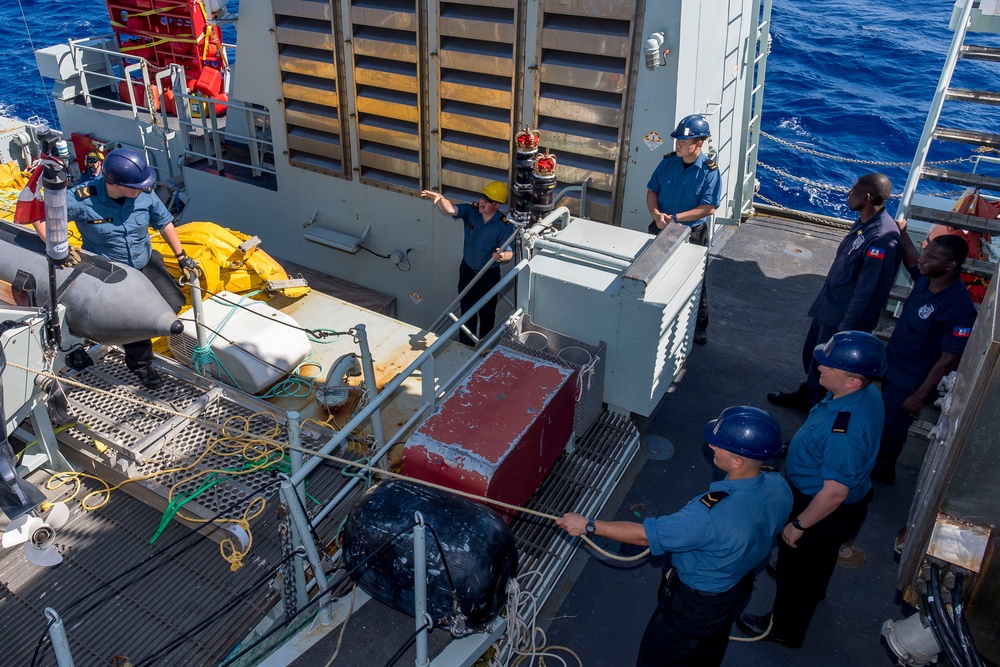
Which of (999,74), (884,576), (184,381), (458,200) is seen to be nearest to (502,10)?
(458,200)

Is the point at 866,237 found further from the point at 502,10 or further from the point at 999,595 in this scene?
the point at 502,10

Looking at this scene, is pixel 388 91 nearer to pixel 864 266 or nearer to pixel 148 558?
pixel 864 266

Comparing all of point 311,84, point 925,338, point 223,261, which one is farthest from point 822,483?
point 311,84

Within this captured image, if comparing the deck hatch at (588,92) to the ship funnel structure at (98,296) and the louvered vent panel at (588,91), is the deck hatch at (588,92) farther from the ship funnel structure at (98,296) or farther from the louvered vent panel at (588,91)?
the ship funnel structure at (98,296)

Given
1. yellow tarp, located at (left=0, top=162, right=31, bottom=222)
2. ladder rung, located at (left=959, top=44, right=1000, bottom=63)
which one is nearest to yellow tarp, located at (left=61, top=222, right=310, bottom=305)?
yellow tarp, located at (left=0, top=162, right=31, bottom=222)

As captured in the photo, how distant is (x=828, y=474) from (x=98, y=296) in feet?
15.7

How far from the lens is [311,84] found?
330 inches

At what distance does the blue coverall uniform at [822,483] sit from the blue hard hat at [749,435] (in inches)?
21.8

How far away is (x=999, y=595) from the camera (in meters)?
3.62

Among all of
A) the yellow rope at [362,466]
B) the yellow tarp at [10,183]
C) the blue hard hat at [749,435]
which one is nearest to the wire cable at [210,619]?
the yellow rope at [362,466]

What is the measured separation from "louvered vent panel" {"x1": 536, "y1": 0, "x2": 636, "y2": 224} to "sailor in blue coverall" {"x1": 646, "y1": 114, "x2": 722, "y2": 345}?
59 centimetres

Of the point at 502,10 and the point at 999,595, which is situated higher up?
the point at 502,10

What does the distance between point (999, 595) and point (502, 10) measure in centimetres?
580

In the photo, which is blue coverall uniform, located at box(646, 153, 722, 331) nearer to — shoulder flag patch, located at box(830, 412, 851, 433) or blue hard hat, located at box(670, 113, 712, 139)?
blue hard hat, located at box(670, 113, 712, 139)
